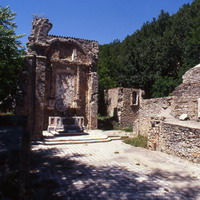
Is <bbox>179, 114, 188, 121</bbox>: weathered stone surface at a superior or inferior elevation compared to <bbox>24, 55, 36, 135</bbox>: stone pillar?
inferior

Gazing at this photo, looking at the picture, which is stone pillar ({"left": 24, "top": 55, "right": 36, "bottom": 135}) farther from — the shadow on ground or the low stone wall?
the low stone wall

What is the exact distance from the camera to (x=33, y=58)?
12.9 m

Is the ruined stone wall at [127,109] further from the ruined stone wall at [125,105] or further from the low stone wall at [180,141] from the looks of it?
the low stone wall at [180,141]

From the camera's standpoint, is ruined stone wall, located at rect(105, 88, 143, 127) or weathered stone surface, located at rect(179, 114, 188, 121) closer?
weathered stone surface, located at rect(179, 114, 188, 121)

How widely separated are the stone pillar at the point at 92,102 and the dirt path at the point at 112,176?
7230 mm

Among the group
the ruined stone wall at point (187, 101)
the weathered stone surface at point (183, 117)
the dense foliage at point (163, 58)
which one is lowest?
the weathered stone surface at point (183, 117)

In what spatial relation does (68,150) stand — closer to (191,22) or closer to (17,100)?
(17,100)

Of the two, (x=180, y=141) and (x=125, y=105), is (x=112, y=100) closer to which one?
(x=125, y=105)

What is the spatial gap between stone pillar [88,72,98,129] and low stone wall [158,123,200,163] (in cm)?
783

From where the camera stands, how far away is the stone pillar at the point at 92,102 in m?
17.3

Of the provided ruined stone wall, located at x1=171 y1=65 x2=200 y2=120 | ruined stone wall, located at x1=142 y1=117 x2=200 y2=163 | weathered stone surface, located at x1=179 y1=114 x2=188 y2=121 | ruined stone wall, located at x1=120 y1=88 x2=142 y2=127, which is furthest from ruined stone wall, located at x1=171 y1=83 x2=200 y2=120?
ruined stone wall, located at x1=120 y1=88 x2=142 y2=127

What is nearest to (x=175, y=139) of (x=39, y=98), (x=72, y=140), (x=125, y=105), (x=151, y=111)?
(x=72, y=140)

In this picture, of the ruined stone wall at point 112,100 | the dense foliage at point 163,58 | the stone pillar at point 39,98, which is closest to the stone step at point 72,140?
the stone pillar at point 39,98

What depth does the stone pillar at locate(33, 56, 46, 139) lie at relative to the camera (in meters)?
12.3
